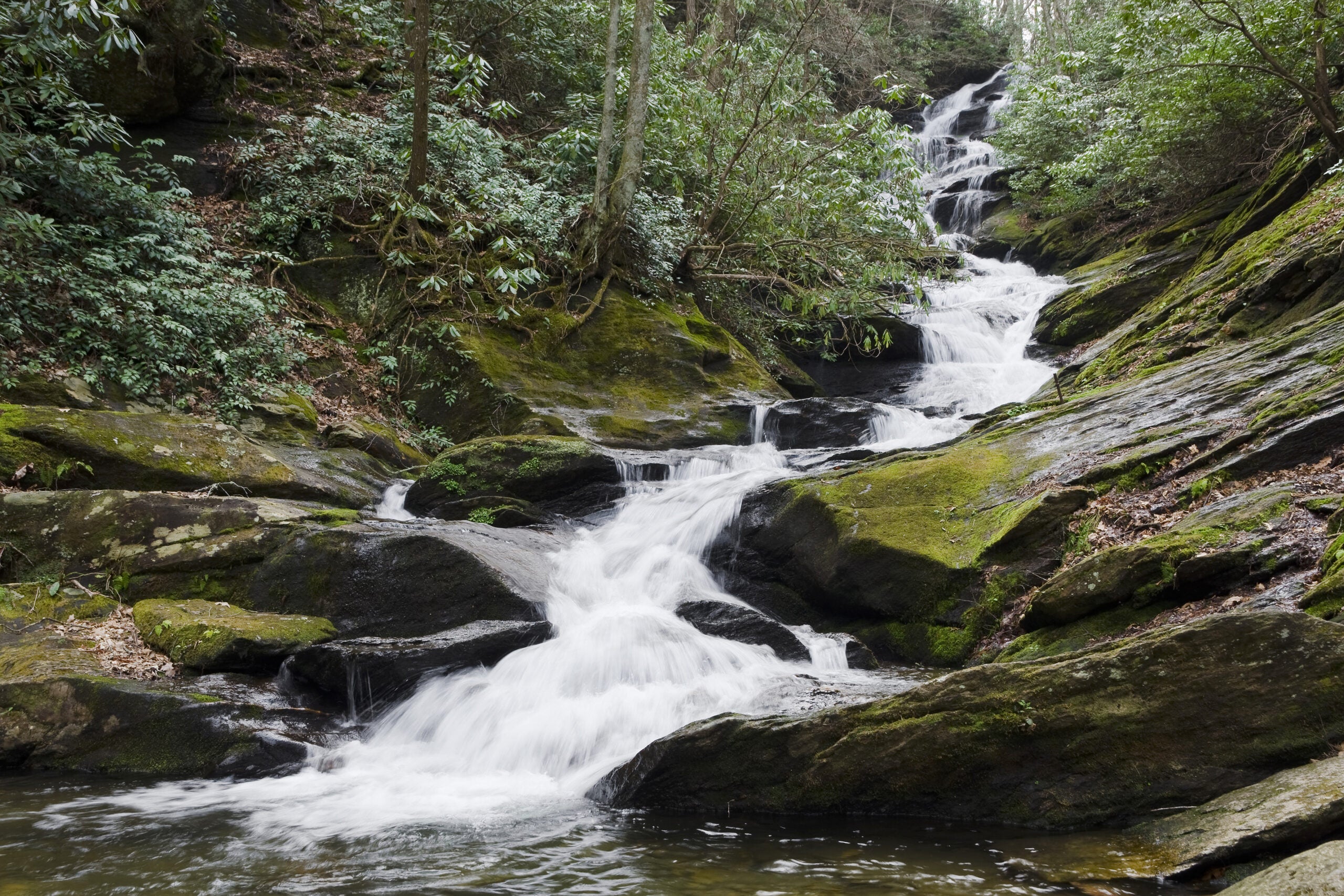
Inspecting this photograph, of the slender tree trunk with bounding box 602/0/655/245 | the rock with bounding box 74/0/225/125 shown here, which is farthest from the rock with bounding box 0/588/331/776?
the slender tree trunk with bounding box 602/0/655/245

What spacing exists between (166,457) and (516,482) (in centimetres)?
353

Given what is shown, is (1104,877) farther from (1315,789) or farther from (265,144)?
(265,144)

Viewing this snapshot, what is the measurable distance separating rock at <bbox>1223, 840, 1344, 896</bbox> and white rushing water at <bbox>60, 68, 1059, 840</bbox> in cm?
284

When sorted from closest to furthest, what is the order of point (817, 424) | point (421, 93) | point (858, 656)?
1. point (858, 656)
2. point (421, 93)
3. point (817, 424)

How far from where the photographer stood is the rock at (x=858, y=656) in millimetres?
6441

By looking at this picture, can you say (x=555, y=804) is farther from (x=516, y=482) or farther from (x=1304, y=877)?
(x=516, y=482)

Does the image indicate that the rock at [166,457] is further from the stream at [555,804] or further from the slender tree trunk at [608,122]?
the slender tree trunk at [608,122]

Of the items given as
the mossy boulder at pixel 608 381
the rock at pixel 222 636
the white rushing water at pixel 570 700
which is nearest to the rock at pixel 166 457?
the white rushing water at pixel 570 700

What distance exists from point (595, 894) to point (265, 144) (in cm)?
1379

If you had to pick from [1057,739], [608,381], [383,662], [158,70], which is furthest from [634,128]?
[1057,739]

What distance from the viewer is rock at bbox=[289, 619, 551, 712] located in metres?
6.00

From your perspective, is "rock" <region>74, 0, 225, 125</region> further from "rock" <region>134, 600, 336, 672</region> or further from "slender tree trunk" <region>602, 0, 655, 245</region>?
"rock" <region>134, 600, 336, 672</region>

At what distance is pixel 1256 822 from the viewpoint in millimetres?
3107

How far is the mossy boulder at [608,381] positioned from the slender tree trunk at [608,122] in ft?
4.94
